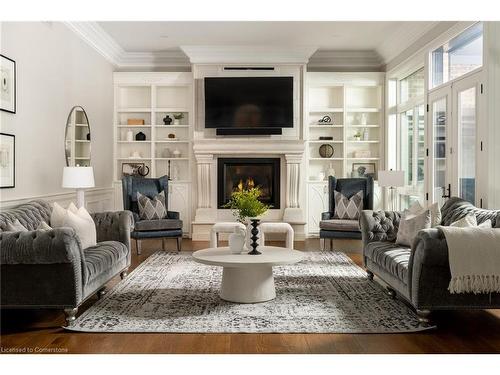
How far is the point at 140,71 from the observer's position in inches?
358

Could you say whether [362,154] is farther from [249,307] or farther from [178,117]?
[249,307]

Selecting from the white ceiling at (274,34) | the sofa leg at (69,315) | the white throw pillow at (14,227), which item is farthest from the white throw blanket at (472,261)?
the white ceiling at (274,34)

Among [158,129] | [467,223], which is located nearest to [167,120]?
[158,129]

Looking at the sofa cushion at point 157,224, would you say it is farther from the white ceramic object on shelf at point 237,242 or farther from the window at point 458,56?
the window at point 458,56

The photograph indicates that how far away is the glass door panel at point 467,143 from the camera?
559 centimetres

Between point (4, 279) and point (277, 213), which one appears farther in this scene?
point (277, 213)

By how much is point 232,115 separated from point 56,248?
5349 mm

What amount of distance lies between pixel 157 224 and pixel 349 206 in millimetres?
2604

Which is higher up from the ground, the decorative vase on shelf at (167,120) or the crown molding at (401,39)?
the crown molding at (401,39)

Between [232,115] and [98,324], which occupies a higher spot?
[232,115]

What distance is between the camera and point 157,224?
729 cm

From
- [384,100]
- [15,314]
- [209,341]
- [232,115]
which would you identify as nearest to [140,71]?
[232,115]

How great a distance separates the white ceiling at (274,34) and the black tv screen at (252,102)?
597mm

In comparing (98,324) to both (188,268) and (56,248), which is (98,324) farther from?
(188,268)
